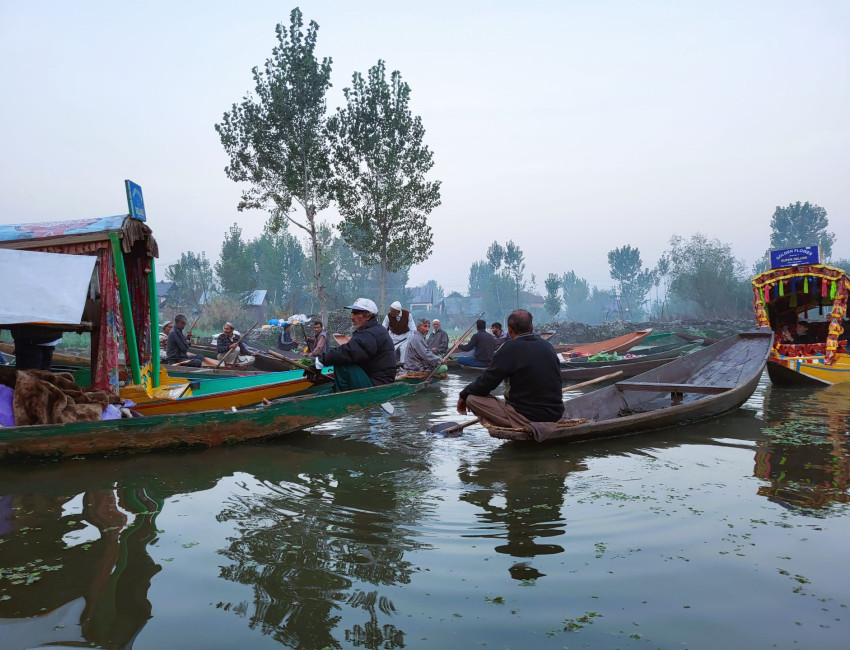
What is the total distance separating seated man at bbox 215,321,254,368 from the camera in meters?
11.6

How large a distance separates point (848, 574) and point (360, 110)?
69.8 ft

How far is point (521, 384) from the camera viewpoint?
5371 millimetres

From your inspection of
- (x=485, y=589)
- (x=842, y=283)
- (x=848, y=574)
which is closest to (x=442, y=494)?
(x=485, y=589)

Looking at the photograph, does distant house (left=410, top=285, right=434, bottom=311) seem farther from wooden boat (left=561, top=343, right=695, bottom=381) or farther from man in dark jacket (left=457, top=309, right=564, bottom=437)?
man in dark jacket (left=457, top=309, right=564, bottom=437)

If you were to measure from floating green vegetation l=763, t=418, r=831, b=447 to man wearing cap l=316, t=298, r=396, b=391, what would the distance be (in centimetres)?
427

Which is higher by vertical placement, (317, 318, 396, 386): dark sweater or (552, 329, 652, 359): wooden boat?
(317, 318, 396, 386): dark sweater

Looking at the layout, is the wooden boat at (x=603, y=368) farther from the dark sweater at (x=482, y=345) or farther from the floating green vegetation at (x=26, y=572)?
the floating green vegetation at (x=26, y=572)

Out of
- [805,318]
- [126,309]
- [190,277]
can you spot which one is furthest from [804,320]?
[190,277]

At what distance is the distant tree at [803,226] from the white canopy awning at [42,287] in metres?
70.8

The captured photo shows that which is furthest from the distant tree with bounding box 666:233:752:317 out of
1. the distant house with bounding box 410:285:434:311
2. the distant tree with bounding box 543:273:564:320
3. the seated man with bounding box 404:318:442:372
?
the seated man with bounding box 404:318:442:372

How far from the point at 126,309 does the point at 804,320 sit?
46.1ft

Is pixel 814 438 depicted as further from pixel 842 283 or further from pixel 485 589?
pixel 842 283

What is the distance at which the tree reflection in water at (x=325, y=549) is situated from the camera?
2344mm

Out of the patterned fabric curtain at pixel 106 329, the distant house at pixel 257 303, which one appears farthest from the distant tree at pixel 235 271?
the patterned fabric curtain at pixel 106 329
